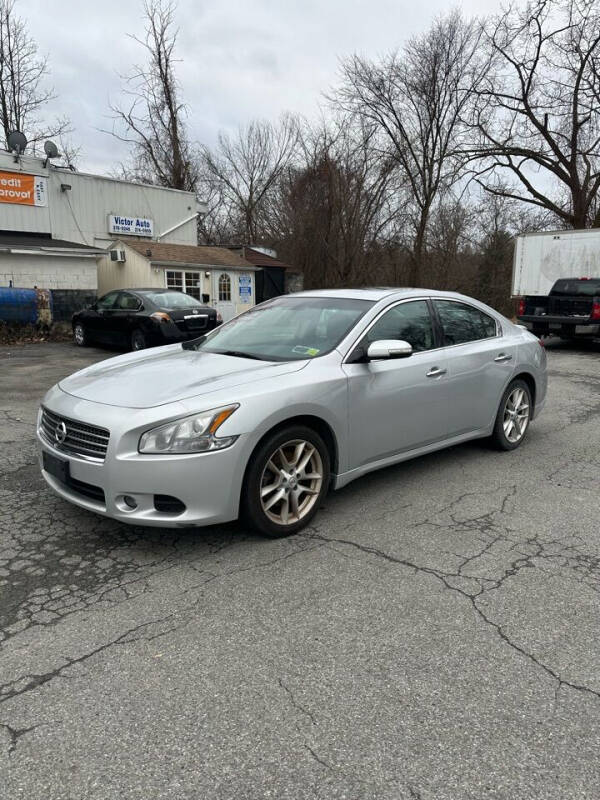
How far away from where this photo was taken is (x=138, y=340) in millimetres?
12398

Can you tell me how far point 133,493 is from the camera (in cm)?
325

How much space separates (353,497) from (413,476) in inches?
29.4

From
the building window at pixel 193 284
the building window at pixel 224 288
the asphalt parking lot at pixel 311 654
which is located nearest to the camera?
the asphalt parking lot at pixel 311 654

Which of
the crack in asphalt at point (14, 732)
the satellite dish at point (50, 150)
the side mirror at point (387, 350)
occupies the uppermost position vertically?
the satellite dish at point (50, 150)

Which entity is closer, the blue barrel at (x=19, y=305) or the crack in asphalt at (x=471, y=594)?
the crack in asphalt at (x=471, y=594)

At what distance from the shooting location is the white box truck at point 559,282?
1369cm

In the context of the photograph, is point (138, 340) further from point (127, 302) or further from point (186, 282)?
point (186, 282)

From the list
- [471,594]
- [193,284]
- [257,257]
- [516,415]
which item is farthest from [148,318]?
[257,257]

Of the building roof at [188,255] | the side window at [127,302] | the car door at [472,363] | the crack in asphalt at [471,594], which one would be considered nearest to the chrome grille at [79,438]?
the crack in asphalt at [471,594]

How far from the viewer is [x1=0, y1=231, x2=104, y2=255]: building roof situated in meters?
16.4

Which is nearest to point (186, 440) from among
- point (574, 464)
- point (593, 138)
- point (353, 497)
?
point (353, 497)

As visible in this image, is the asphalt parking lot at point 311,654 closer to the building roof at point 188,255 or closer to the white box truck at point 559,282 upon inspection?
the white box truck at point 559,282

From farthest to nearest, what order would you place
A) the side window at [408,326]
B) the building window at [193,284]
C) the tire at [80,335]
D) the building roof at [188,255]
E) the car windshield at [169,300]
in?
the building window at [193,284] < the building roof at [188,255] < the tire at [80,335] < the car windshield at [169,300] < the side window at [408,326]

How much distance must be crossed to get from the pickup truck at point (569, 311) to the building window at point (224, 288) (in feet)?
37.3
